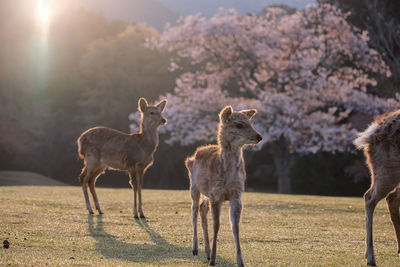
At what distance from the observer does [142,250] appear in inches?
309

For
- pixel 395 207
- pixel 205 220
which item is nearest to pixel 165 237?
pixel 205 220

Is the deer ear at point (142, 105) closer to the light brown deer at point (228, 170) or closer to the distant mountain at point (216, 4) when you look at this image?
the light brown deer at point (228, 170)

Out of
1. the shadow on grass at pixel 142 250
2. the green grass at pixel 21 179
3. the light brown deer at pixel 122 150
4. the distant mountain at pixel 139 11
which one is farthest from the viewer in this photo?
the distant mountain at pixel 139 11

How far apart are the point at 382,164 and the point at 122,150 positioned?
20.6 ft

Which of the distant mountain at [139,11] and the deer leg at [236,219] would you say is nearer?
the deer leg at [236,219]

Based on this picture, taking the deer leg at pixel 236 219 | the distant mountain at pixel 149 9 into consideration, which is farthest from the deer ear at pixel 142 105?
the distant mountain at pixel 149 9

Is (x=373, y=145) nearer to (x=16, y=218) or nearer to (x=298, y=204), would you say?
(x=16, y=218)

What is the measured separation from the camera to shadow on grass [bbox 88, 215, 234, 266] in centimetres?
725

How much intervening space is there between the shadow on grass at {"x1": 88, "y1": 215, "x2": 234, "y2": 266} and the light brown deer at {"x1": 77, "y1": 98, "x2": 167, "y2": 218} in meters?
2.99

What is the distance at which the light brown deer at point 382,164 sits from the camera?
291 inches

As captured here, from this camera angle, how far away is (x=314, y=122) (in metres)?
24.8

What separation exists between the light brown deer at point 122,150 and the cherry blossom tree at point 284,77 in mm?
12175

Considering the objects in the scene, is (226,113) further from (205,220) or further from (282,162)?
(282,162)

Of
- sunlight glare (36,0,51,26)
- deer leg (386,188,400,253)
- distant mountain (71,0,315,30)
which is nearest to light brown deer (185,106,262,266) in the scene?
deer leg (386,188,400,253)
